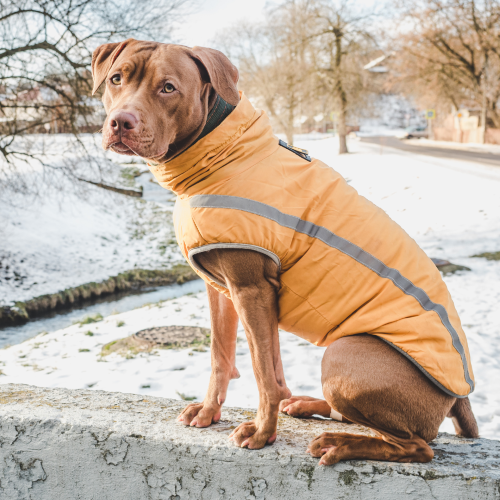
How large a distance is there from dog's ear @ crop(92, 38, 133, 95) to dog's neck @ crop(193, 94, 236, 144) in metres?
0.52

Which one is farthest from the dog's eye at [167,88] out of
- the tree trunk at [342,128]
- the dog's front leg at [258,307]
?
the tree trunk at [342,128]

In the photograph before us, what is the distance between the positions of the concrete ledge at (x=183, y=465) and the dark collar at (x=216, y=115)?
1.48m

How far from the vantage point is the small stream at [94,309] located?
7.91 meters

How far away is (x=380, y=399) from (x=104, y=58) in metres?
2.08

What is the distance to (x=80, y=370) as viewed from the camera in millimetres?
5031

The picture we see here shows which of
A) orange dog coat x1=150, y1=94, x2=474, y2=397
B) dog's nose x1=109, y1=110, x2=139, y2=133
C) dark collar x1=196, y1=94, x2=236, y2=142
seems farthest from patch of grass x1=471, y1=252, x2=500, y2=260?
dog's nose x1=109, y1=110, x2=139, y2=133

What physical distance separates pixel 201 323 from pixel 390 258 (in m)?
4.64

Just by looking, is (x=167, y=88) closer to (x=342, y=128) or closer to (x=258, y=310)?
(x=258, y=310)

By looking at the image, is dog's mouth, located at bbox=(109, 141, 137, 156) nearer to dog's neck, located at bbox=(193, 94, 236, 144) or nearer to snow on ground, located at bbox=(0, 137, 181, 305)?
dog's neck, located at bbox=(193, 94, 236, 144)

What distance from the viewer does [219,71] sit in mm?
2236

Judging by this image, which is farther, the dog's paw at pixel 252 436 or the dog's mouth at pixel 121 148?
the dog's paw at pixel 252 436

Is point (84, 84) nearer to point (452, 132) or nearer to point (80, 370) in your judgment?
point (80, 370)

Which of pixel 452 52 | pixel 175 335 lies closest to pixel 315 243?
pixel 175 335

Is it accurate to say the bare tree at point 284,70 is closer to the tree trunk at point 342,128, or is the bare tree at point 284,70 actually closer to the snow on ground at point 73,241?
the tree trunk at point 342,128
